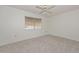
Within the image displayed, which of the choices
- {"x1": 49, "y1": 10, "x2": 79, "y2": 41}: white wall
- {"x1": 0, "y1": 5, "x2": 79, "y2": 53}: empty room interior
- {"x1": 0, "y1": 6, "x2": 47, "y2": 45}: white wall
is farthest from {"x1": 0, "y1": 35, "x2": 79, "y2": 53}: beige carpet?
{"x1": 49, "y1": 10, "x2": 79, "y2": 41}: white wall

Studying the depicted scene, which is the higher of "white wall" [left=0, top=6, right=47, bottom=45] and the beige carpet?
"white wall" [left=0, top=6, right=47, bottom=45]

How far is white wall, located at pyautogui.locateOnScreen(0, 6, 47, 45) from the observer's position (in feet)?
11.2

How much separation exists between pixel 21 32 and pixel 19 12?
1039 mm

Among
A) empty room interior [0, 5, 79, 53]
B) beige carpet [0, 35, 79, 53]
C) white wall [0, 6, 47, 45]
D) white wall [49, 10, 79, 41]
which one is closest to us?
beige carpet [0, 35, 79, 53]

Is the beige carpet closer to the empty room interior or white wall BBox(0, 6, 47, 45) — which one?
the empty room interior

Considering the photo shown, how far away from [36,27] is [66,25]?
1.77 m

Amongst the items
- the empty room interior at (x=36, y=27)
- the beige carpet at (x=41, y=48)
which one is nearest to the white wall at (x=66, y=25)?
the empty room interior at (x=36, y=27)

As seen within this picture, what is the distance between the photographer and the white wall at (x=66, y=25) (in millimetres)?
4168

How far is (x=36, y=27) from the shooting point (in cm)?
485

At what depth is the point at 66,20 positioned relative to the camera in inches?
189

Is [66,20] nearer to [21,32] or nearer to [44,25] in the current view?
[44,25]
